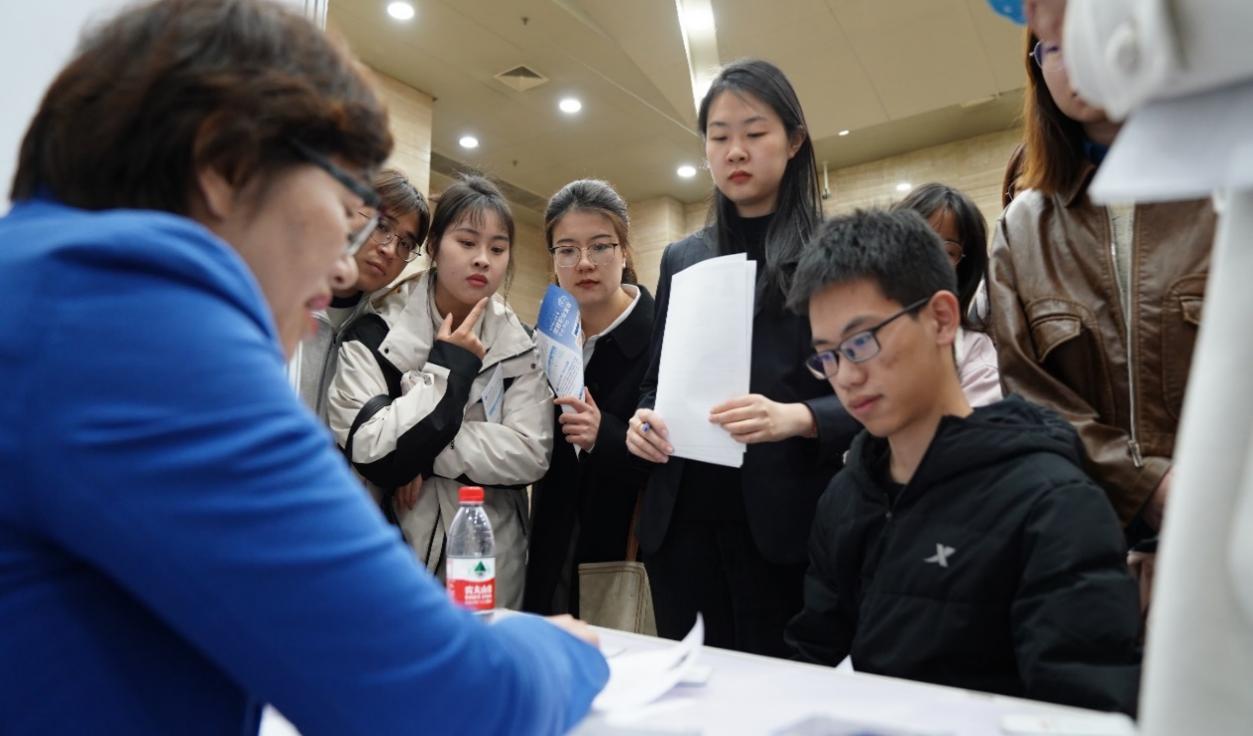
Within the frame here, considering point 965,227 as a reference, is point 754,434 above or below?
below

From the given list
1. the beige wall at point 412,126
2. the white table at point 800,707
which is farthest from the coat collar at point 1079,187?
the beige wall at point 412,126

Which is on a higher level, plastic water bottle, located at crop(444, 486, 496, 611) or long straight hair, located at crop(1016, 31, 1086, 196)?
long straight hair, located at crop(1016, 31, 1086, 196)

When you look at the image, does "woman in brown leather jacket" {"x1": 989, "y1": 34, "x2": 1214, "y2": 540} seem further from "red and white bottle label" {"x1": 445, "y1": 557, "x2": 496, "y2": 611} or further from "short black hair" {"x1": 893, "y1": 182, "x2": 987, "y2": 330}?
"red and white bottle label" {"x1": 445, "y1": 557, "x2": 496, "y2": 611}

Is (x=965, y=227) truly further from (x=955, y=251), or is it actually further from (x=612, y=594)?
(x=612, y=594)

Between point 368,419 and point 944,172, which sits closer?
point 368,419

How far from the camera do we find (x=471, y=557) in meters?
1.53

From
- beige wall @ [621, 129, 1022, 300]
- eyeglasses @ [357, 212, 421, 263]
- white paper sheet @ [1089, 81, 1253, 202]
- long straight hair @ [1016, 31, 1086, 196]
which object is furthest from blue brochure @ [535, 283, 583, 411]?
beige wall @ [621, 129, 1022, 300]

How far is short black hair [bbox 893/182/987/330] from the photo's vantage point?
75.0 inches

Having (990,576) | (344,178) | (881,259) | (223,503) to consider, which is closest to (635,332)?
(881,259)

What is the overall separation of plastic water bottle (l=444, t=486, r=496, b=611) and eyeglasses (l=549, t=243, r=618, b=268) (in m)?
0.70

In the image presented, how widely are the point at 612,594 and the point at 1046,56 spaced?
4.35 feet

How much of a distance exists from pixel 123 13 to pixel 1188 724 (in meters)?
0.72

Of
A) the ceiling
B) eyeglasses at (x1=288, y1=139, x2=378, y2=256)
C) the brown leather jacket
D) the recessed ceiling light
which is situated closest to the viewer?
eyeglasses at (x1=288, y1=139, x2=378, y2=256)

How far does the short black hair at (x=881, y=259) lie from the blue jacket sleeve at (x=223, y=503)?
950 millimetres
